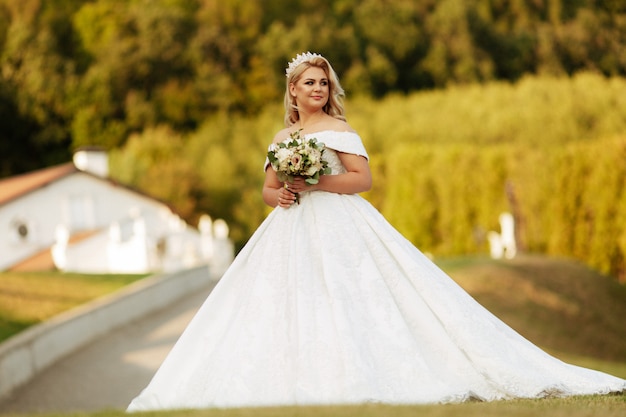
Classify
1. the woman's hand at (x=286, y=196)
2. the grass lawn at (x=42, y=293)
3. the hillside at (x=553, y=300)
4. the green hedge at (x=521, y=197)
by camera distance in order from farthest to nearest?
the green hedge at (x=521, y=197) < the hillside at (x=553, y=300) < the grass lawn at (x=42, y=293) < the woman's hand at (x=286, y=196)

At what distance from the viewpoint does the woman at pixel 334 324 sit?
22.5ft

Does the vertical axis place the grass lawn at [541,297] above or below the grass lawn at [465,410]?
below

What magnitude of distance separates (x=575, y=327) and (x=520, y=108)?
3328 centimetres

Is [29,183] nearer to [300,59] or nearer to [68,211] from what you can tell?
[68,211]

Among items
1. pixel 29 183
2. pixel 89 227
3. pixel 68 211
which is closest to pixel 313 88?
pixel 68 211

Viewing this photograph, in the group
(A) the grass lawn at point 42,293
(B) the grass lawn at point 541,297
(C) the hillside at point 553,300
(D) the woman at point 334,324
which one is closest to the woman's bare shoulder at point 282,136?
(D) the woman at point 334,324

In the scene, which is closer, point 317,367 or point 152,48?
point 317,367

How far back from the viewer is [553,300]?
28609 millimetres

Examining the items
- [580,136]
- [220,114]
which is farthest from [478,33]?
[580,136]

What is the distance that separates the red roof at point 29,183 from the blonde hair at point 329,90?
46.4 meters

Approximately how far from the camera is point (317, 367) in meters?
6.85

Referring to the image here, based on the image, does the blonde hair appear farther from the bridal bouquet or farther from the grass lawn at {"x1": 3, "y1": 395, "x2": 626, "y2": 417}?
the grass lawn at {"x1": 3, "y1": 395, "x2": 626, "y2": 417}

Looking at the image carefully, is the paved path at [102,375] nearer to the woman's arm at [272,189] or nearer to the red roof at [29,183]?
the woman's arm at [272,189]

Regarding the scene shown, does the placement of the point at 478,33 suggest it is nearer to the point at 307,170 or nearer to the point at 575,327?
the point at 575,327
